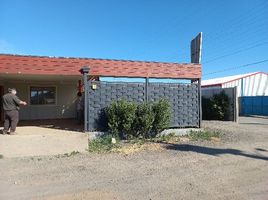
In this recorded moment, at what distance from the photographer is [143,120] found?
41.3 ft

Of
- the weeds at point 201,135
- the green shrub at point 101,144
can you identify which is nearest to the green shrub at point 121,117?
the green shrub at point 101,144

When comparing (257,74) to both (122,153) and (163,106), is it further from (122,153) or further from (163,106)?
(122,153)

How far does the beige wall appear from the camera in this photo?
1877 centimetres

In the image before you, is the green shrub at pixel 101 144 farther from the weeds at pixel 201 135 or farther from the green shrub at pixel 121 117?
the weeds at pixel 201 135

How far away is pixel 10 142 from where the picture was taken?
1049 centimetres

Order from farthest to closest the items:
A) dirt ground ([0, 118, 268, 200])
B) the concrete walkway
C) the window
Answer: the window → the concrete walkway → dirt ground ([0, 118, 268, 200])

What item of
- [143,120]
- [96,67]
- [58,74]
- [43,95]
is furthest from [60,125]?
[43,95]

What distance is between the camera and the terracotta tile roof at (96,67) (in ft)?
40.4

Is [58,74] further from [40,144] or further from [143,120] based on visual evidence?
[143,120]

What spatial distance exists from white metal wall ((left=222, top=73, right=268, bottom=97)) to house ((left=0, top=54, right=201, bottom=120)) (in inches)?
1008

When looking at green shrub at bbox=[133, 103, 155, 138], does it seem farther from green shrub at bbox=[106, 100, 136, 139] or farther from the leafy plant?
the leafy plant

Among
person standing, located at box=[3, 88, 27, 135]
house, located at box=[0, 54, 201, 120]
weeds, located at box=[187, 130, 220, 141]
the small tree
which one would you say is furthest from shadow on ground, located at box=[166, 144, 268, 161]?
the small tree

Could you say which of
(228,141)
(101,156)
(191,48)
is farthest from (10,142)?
(191,48)

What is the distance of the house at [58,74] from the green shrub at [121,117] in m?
1.70
